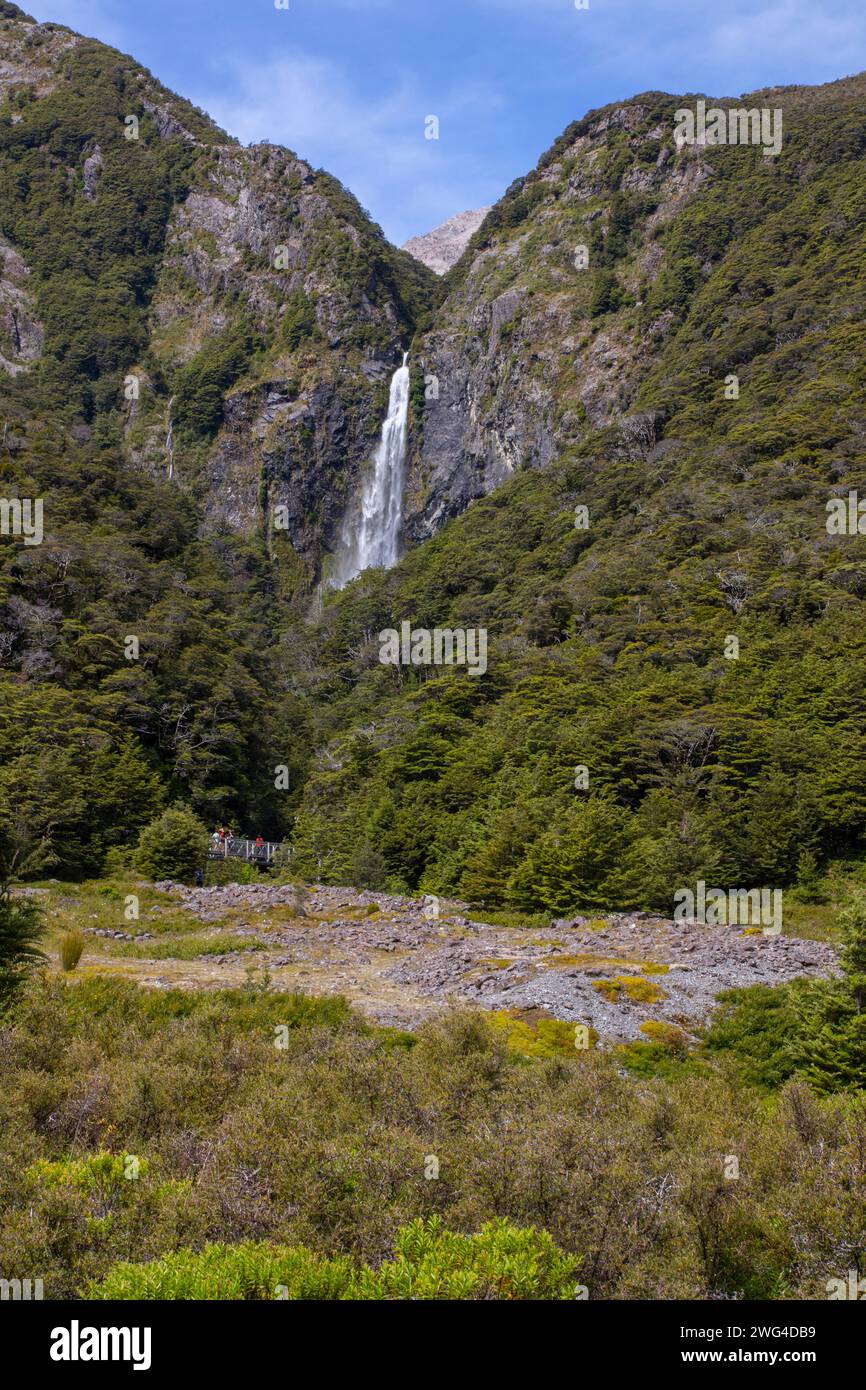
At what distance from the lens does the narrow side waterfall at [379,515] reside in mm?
103938

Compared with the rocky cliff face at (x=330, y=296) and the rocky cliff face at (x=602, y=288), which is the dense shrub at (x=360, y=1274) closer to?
the rocky cliff face at (x=330, y=296)

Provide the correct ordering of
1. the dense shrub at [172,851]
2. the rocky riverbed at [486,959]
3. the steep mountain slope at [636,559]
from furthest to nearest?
the dense shrub at [172,851]
the steep mountain slope at [636,559]
the rocky riverbed at [486,959]

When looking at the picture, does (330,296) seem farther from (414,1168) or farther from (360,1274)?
(360,1274)

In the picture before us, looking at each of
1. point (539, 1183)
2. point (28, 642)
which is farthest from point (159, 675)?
point (539, 1183)

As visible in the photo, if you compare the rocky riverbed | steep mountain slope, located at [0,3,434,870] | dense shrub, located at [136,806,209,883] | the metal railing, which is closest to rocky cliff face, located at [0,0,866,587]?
steep mountain slope, located at [0,3,434,870]

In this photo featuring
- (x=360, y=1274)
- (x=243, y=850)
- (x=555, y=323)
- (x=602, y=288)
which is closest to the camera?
(x=360, y=1274)

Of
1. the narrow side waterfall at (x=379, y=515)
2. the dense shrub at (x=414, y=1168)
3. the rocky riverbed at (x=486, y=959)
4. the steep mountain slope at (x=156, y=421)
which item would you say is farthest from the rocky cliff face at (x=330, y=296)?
the dense shrub at (x=414, y=1168)

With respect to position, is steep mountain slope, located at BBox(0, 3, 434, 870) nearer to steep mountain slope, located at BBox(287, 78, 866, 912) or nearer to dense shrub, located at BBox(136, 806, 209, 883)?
dense shrub, located at BBox(136, 806, 209, 883)

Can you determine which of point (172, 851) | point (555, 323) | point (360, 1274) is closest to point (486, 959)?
point (360, 1274)

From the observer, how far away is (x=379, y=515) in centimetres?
10619

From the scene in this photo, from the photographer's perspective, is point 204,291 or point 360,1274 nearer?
point 360,1274

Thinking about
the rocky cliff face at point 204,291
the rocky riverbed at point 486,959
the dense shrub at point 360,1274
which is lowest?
the rocky riverbed at point 486,959
